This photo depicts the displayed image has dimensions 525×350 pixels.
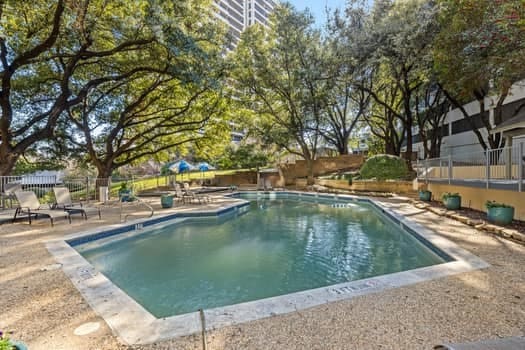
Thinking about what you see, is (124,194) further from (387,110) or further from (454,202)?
(387,110)

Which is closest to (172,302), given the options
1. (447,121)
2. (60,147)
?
(60,147)

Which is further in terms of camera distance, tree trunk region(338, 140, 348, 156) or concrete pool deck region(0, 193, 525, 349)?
tree trunk region(338, 140, 348, 156)

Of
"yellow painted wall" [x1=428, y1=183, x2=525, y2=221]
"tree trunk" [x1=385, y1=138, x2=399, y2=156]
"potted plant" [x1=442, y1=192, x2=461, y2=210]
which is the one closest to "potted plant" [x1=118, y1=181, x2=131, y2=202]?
"potted plant" [x1=442, y1=192, x2=461, y2=210]

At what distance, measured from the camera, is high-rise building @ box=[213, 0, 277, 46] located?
5566 centimetres

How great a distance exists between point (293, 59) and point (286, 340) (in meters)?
16.6

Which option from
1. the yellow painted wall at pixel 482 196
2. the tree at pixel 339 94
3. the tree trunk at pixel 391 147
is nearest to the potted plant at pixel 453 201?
the yellow painted wall at pixel 482 196

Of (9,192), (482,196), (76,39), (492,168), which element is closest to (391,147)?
(482,196)

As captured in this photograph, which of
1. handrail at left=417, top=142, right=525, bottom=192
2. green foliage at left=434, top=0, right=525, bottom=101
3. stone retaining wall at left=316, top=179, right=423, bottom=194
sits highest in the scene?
green foliage at left=434, top=0, right=525, bottom=101

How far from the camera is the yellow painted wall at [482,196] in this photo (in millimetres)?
6020

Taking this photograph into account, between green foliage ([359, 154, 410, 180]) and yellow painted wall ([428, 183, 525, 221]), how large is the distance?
2694 mm

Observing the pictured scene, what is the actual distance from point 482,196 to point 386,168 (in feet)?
19.8

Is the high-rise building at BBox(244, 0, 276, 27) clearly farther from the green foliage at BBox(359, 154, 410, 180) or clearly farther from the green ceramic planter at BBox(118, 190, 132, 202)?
the green ceramic planter at BBox(118, 190, 132, 202)

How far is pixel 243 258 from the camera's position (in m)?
5.27

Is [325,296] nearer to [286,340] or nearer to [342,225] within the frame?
[286,340]
